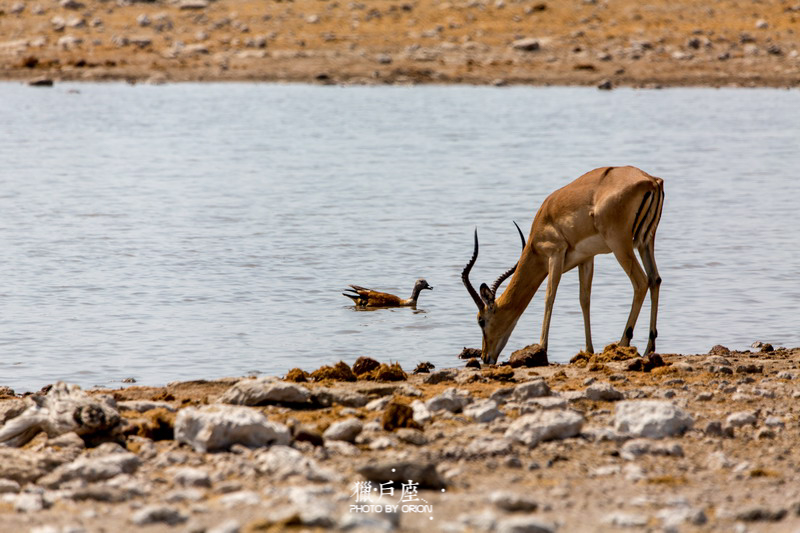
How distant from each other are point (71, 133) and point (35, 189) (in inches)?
376

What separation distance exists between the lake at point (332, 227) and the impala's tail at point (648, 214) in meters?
1.02

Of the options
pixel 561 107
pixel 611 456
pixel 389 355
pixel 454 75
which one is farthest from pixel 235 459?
pixel 454 75

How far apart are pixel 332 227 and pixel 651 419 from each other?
1037 cm

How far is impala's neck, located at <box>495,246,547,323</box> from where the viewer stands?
9.97 meters

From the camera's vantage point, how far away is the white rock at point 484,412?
21.9ft

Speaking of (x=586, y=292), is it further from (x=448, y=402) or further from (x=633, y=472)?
(x=633, y=472)

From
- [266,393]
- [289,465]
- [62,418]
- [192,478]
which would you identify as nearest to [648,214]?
[266,393]

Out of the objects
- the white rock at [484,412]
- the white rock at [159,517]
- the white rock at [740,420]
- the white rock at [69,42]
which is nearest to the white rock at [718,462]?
the white rock at [740,420]

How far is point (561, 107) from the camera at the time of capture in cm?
3525

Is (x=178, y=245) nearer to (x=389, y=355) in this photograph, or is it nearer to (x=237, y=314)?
(x=237, y=314)

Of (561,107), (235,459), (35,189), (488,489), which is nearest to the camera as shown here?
(488,489)

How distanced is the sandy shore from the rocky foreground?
109ft

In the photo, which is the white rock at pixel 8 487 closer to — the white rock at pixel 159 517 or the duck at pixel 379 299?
the white rock at pixel 159 517

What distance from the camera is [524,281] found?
10016 mm
